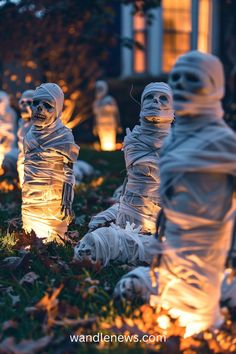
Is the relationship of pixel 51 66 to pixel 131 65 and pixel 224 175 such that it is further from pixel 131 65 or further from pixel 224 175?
pixel 224 175

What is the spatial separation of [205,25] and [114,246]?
20465mm

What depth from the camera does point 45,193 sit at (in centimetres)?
666

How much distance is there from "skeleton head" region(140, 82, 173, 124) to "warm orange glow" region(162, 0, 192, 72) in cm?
1708

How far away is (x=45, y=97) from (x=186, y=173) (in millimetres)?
2580

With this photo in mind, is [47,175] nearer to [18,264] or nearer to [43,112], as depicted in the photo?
[43,112]

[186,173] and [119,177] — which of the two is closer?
[186,173]

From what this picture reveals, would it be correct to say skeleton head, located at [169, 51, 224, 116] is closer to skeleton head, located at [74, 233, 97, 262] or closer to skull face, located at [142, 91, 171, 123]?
skeleton head, located at [74, 233, 97, 262]

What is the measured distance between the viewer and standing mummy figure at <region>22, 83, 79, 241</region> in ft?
21.7

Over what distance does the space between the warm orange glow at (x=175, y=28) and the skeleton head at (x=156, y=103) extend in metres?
17.1

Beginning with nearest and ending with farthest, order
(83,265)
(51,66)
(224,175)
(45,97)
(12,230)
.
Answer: (224,175) < (83,265) < (45,97) < (12,230) < (51,66)

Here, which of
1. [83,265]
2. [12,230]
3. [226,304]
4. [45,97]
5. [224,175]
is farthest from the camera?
[12,230]

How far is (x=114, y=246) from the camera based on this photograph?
5953mm

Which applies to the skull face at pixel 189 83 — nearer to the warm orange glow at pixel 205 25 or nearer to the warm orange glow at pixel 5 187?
the warm orange glow at pixel 5 187

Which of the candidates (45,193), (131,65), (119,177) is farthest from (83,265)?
(131,65)
